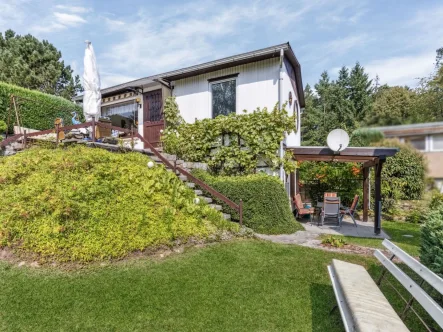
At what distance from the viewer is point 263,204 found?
7.33 m

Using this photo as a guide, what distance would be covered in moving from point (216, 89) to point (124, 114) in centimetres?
542

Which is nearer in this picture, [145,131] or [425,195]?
[425,195]

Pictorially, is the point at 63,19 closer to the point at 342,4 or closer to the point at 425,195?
the point at 342,4

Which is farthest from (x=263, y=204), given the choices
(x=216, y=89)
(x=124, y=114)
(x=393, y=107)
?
(x=124, y=114)

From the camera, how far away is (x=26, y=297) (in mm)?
3520

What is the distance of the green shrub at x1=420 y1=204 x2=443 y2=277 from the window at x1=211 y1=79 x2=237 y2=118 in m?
7.44

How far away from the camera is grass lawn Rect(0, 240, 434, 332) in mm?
3119

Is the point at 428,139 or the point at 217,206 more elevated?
the point at 428,139

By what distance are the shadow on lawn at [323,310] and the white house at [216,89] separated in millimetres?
5841

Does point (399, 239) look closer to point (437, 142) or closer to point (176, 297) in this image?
point (176, 297)

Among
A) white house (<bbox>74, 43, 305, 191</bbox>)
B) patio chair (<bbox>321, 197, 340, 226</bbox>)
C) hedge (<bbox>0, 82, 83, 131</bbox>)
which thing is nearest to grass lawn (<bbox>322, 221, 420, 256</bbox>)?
patio chair (<bbox>321, 197, 340, 226</bbox>)

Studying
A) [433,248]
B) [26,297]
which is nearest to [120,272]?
[26,297]

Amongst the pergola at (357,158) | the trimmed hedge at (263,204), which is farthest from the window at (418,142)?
the pergola at (357,158)

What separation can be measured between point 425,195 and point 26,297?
448cm
